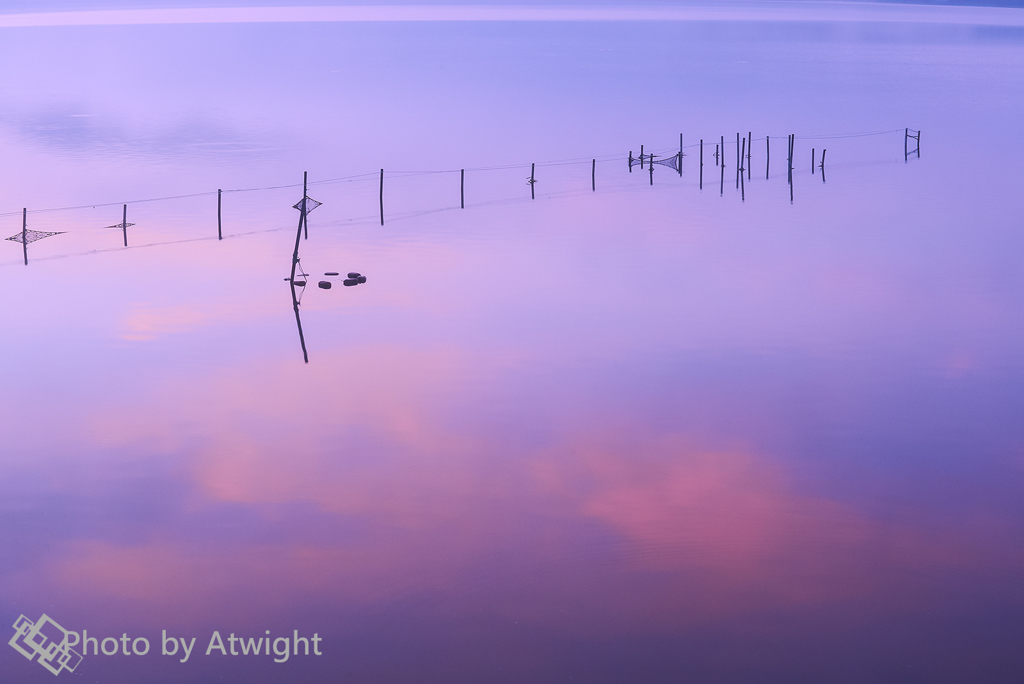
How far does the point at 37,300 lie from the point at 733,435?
2445cm

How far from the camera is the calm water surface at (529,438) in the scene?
1634 cm

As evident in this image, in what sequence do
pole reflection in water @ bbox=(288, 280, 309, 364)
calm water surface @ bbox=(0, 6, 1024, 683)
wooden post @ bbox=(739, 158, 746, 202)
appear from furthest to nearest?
wooden post @ bbox=(739, 158, 746, 202) < pole reflection in water @ bbox=(288, 280, 309, 364) < calm water surface @ bbox=(0, 6, 1024, 683)

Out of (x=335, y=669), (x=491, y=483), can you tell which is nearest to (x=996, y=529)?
(x=491, y=483)

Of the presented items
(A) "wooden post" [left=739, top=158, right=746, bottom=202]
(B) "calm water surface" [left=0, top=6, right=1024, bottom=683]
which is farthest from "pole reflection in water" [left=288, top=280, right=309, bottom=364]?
(A) "wooden post" [left=739, top=158, right=746, bottom=202]

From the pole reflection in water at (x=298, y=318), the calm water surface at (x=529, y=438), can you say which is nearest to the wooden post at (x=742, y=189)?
the calm water surface at (x=529, y=438)

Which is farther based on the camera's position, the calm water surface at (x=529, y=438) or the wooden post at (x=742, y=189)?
the wooden post at (x=742, y=189)

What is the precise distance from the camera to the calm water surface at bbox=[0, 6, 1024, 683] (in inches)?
643

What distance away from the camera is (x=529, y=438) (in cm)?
2355

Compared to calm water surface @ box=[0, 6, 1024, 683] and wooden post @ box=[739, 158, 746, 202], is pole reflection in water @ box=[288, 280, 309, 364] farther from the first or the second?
wooden post @ box=[739, 158, 746, 202]

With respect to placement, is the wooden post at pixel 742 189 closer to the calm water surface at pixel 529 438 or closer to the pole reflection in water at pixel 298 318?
the calm water surface at pixel 529 438

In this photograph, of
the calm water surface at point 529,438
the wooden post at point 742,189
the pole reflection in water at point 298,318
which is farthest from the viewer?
the wooden post at point 742,189

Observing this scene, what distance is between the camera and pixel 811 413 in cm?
2492

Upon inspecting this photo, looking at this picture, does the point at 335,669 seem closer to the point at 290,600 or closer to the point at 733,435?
the point at 290,600

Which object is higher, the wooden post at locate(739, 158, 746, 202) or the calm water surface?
the wooden post at locate(739, 158, 746, 202)
